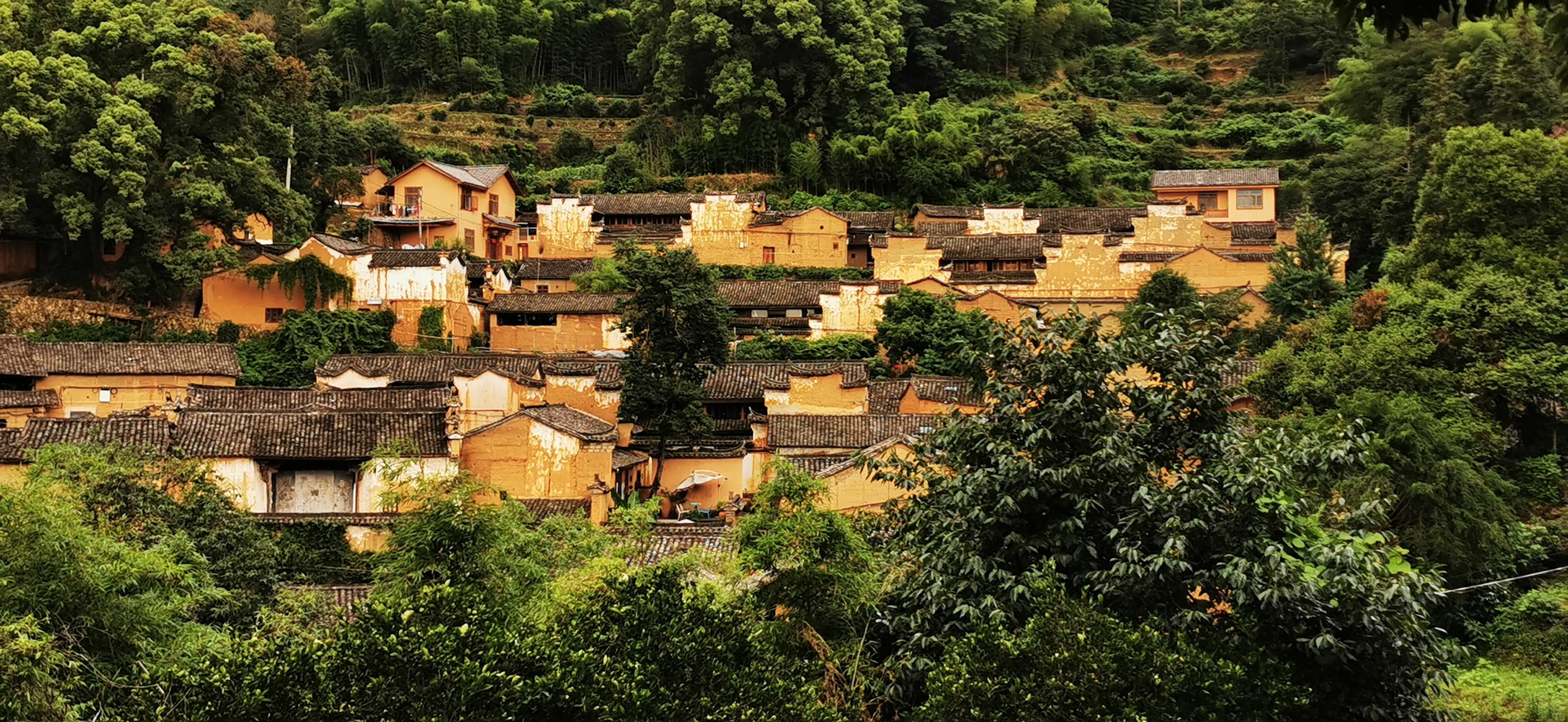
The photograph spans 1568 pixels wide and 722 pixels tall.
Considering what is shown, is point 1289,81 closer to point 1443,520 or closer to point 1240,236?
point 1240,236

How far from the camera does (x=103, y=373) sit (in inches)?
1108

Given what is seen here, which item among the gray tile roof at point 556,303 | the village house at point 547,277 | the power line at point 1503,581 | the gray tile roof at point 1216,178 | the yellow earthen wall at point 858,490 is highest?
the gray tile roof at point 1216,178

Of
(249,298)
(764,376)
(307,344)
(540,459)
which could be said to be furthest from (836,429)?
(249,298)

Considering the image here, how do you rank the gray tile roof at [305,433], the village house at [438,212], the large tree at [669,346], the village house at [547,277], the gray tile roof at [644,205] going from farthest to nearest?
the gray tile roof at [644,205]
the village house at [438,212]
the village house at [547,277]
the large tree at [669,346]
the gray tile roof at [305,433]

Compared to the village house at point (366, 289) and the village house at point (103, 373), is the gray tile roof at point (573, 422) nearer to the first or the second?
the village house at point (103, 373)

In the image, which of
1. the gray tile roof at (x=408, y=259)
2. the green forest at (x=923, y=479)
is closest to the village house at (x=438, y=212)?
the green forest at (x=923, y=479)

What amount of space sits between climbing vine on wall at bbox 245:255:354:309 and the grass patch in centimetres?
2635

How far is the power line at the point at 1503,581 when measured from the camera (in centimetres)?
1625

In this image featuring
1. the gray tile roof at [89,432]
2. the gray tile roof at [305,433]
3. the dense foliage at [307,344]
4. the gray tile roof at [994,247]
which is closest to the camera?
the gray tile roof at [89,432]

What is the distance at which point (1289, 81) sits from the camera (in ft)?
202

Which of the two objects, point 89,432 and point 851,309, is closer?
point 89,432

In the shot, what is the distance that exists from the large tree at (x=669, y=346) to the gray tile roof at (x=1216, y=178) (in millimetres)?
20042

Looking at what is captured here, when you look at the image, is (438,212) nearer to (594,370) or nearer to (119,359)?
(119,359)

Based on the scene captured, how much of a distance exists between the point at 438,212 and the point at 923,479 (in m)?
32.4
